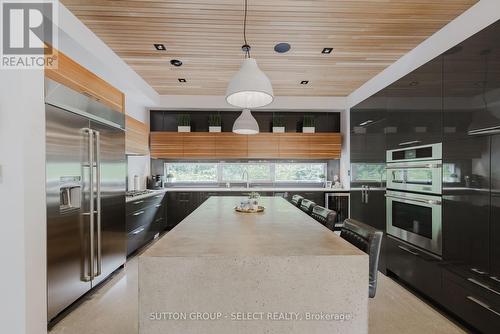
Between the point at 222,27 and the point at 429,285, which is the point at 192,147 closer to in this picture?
the point at 222,27

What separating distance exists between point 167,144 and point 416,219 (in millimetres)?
4371

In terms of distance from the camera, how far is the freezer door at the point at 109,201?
2631 mm

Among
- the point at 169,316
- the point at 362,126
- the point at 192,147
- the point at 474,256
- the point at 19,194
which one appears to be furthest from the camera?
the point at 192,147

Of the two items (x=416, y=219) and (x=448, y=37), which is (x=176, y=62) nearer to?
(x=448, y=37)

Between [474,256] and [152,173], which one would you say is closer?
[474,256]

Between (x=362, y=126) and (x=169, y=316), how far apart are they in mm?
3580

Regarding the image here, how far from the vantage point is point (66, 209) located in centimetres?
221

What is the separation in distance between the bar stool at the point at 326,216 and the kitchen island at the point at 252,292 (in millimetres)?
874

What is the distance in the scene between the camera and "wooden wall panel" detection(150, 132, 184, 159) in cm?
524

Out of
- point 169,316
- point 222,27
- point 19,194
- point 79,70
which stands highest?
point 222,27

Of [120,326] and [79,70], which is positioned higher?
[79,70]

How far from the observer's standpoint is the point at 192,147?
5.29m

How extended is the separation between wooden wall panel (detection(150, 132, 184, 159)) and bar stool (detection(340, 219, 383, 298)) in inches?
162

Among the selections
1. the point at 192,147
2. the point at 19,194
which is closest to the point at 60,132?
the point at 19,194
